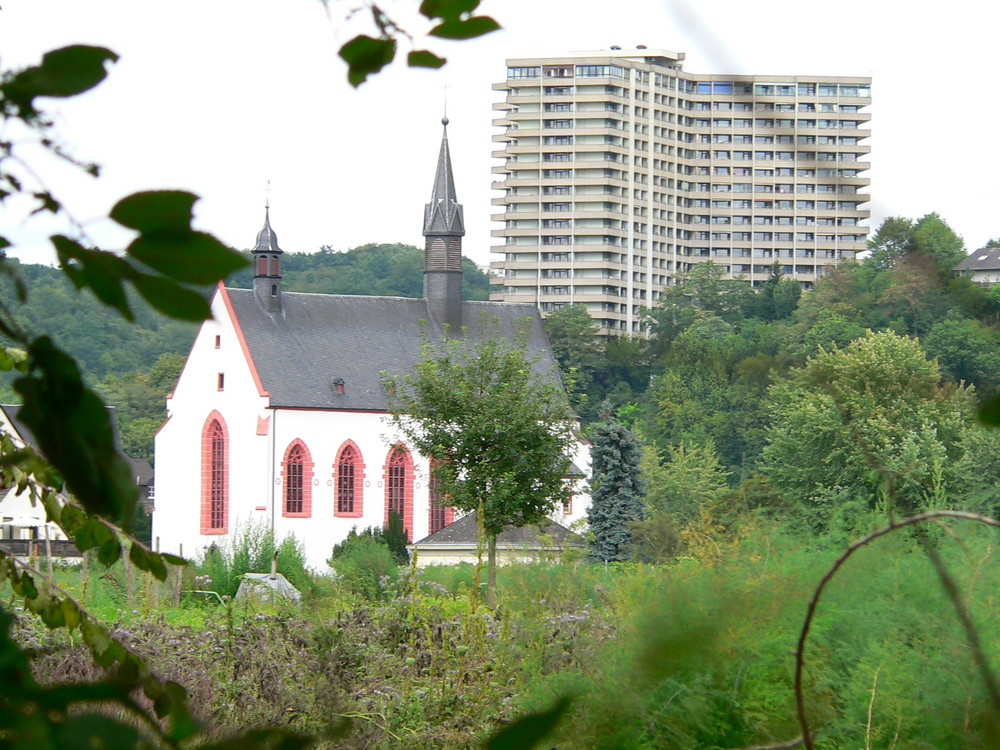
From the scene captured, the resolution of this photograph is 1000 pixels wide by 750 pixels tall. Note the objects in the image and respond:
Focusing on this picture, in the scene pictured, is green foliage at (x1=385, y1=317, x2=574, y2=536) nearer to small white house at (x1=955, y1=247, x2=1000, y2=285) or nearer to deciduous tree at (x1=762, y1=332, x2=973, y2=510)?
deciduous tree at (x1=762, y1=332, x2=973, y2=510)

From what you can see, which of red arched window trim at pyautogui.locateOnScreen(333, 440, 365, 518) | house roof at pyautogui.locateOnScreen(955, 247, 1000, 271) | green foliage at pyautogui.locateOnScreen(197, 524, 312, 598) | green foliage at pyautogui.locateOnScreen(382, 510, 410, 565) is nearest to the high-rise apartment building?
house roof at pyautogui.locateOnScreen(955, 247, 1000, 271)

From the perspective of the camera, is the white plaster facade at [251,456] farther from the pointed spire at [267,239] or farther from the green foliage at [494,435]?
the green foliage at [494,435]

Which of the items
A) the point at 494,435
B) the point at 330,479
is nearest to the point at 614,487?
the point at 330,479

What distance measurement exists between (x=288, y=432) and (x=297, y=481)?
172cm

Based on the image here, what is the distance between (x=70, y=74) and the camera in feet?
2.20

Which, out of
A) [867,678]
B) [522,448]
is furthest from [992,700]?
[522,448]

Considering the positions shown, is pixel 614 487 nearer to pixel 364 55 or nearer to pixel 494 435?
pixel 494 435

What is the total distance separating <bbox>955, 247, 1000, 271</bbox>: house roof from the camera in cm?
71

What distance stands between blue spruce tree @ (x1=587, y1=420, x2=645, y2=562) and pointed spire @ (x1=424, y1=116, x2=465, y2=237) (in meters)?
13.2

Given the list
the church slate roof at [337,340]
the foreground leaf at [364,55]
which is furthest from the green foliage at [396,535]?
the foreground leaf at [364,55]

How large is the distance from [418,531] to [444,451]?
61.4 feet

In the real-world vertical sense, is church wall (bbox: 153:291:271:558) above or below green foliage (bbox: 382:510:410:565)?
above

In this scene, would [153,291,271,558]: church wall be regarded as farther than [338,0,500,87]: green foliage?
Yes

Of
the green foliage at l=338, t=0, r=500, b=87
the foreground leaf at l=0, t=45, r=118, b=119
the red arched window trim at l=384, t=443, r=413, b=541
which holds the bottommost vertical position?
the red arched window trim at l=384, t=443, r=413, b=541
